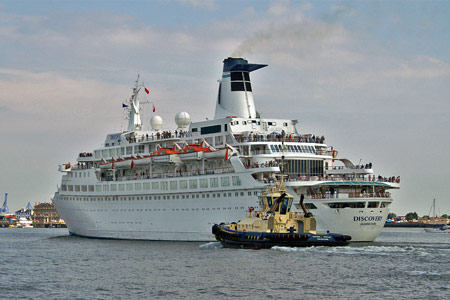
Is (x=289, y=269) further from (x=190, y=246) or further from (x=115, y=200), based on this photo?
(x=115, y=200)

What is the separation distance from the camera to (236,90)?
72.3 meters

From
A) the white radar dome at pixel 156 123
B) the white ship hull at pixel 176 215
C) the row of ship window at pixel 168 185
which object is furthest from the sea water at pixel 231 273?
the white radar dome at pixel 156 123

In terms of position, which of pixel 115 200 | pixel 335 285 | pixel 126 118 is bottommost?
pixel 335 285

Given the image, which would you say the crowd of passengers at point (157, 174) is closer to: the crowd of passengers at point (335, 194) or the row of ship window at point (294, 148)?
the row of ship window at point (294, 148)

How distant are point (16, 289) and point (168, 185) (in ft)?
107

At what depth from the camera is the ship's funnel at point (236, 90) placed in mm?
71812

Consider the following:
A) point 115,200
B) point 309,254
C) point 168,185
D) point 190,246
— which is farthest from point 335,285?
point 115,200

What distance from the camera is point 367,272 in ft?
135

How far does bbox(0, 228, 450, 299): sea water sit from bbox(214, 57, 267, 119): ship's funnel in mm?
18242

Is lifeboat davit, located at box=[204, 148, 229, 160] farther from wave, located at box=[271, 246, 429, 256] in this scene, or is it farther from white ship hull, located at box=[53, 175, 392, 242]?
wave, located at box=[271, 246, 429, 256]

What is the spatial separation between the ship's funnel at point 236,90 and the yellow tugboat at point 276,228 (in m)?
15.9

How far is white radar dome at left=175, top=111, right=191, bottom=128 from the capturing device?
248ft

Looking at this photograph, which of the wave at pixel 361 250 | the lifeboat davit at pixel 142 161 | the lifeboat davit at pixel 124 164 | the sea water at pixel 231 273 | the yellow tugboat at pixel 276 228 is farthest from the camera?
the lifeboat davit at pixel 124 164

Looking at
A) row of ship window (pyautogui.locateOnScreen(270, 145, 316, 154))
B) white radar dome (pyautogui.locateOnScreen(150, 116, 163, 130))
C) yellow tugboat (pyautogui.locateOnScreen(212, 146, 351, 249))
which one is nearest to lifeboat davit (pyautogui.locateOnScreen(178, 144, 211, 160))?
row of ship window (pyautogui.locateOnScreen(270, 145, 316, 154))
